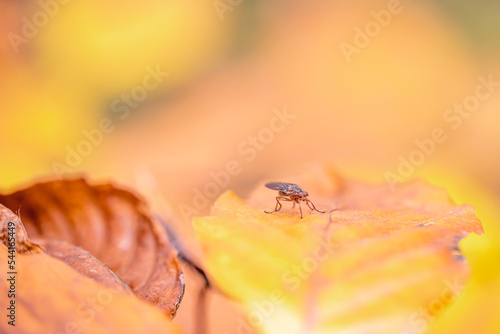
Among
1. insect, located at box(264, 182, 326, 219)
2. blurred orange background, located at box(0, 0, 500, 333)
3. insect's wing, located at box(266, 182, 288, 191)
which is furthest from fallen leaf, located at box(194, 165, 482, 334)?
blurred orange background, located at box(0, 0, 500, 333)

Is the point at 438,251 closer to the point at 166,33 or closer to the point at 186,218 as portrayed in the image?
the point at 186,218

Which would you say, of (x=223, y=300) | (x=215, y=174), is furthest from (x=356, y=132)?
(x=223, y=300)

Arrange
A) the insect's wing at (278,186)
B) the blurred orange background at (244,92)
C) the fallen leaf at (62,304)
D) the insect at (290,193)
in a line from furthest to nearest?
the blurred orange background at (244,92) → the insect's wing at (278,186) → the insect at (290,193) → the fallen leaf at (62,304)

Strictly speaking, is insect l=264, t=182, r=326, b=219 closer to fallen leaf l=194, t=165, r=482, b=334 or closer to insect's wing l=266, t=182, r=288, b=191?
insect's wing l=266, t=182, r=288, b=191

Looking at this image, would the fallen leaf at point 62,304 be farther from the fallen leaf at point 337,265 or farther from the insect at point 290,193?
the insect at point 290,193

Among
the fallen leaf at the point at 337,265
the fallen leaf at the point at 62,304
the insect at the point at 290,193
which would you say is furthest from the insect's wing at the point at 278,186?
the fallen leaf at the point at 62,304
